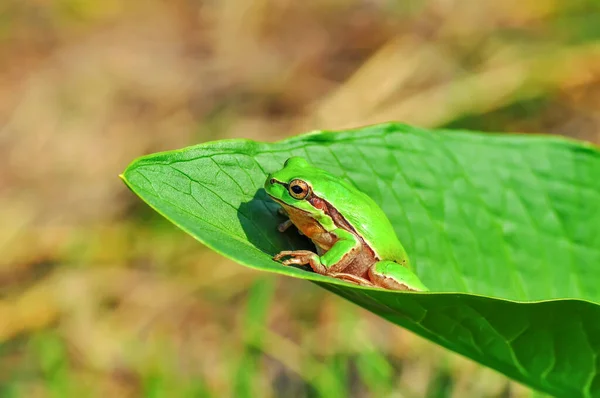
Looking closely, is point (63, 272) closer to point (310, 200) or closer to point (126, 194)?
point (126, 194)

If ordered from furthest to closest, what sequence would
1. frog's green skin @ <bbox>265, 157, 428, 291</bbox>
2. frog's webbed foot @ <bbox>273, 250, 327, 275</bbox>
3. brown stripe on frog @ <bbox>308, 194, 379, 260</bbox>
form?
brown stripe on frog @ <bbox>308, 194, 379, 260</bbox> < frog's green skin @ <bbox>265, 157, 428, 291</bbox> < frog's webbed foot @ <bbox>273, 250, 327, 275</bbox>

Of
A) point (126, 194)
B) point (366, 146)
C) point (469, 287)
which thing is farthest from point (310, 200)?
point (126, 194)

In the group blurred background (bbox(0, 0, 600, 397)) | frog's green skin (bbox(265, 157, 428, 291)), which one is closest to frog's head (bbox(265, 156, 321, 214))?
frog's green skin (bbox(265, 157, 428, 291))

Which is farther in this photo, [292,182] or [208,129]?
[208,129]

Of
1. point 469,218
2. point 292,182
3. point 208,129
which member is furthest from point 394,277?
point 208,129

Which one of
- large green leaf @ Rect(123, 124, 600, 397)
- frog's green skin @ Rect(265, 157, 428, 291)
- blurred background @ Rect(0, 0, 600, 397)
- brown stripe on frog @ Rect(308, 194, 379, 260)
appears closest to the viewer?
large green leaf @ Rect(123, 124, 600, 397)

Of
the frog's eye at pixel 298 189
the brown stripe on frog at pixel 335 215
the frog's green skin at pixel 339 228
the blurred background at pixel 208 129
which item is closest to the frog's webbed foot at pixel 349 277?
the frog's green skin at pixel 339 228

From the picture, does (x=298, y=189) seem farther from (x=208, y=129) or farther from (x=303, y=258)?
(x=208, y=129)

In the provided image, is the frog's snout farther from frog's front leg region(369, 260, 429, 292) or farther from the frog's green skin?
frog's front leg region(369, 260, 429, 292)
